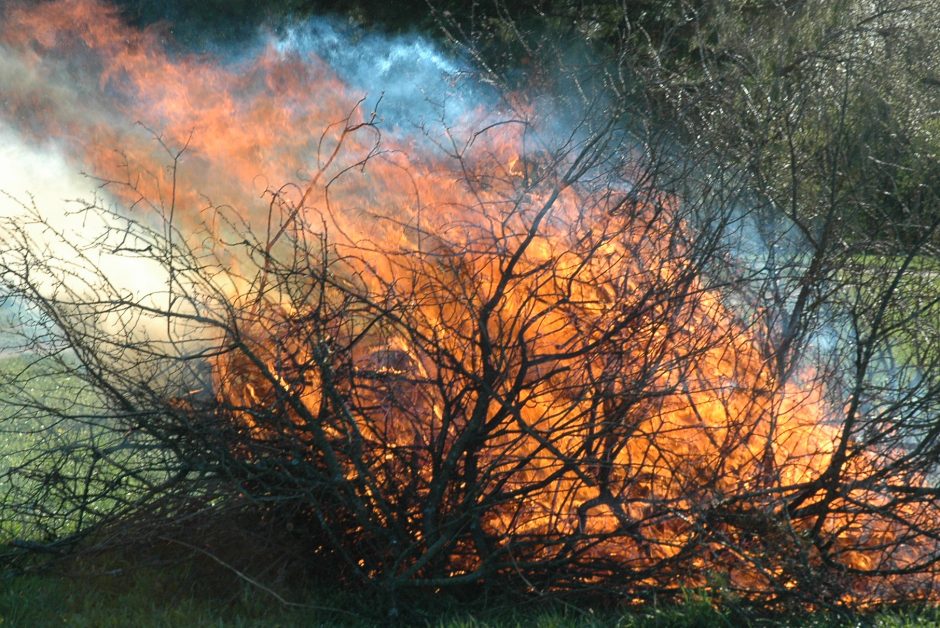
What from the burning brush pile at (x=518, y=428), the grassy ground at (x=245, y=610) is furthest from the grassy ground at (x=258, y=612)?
the burning brush pile at (x=518, y=428)

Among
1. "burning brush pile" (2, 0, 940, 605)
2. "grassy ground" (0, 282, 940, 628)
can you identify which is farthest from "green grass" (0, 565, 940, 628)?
"burning brush pile" (2, 0, 940, 605)

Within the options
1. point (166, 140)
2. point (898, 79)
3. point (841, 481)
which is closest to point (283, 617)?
point (841, 481)

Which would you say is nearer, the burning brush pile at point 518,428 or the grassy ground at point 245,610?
the grassy ground at point 245,610

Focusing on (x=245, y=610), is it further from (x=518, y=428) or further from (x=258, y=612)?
(x=518, y=428)

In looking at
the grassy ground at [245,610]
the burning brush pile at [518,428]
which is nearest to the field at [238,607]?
the grassy ground at [245,610]

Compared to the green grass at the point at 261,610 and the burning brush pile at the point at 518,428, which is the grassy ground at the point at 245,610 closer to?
the green grass at the point at 261,610

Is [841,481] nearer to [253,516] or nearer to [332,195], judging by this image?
[253,516]

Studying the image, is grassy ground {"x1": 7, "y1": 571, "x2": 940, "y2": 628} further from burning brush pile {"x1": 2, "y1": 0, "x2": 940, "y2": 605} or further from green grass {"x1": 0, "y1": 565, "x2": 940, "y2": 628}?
burning brush pile {"x1": 2, "y1": 0, "x2": 940, "y2": 605}

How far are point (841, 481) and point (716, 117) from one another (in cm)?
288

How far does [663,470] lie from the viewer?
18.3 feet

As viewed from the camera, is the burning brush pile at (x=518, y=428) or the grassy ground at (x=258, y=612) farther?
the burning brush pile at (x=518, y=428)

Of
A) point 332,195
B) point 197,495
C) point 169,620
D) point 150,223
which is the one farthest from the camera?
point 150,223

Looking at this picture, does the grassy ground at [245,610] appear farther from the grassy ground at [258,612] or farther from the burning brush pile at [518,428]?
the burning brush pile at [518,428]

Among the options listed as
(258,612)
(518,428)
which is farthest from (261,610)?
(518,428)
